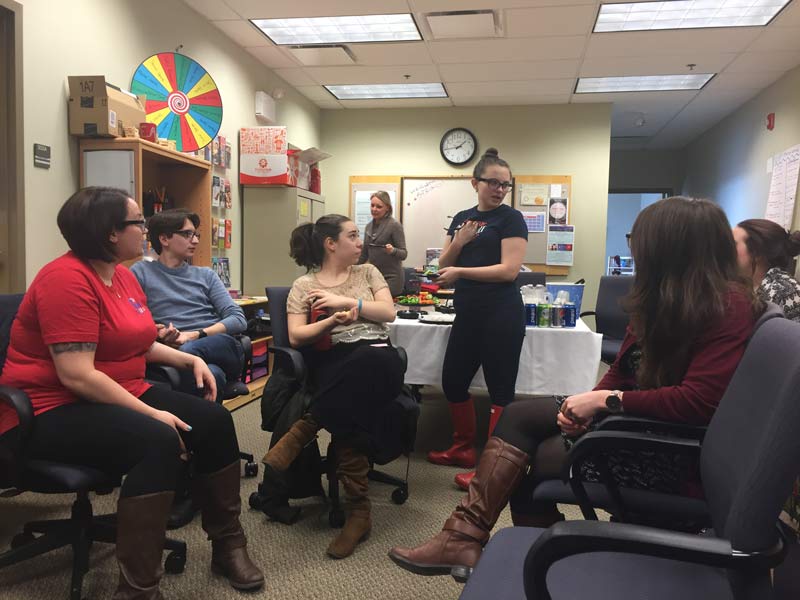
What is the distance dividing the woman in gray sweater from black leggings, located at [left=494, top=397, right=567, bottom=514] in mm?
2948

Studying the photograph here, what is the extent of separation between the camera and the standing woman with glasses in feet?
8.42

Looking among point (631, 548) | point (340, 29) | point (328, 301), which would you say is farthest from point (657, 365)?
point (340, 29)

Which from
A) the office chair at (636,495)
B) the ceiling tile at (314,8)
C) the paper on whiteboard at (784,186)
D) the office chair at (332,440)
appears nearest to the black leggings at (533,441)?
the office chair at (636,495)

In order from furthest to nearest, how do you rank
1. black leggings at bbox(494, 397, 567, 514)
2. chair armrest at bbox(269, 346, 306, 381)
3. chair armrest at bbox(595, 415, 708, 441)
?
chair armrest at bbox(269, 346, 306, 381) < black leggings at bbox(494, 397, 567, 514) < chair armrest at bbox(595, 415, 708, 441)

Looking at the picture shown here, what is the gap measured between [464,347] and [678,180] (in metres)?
7.24

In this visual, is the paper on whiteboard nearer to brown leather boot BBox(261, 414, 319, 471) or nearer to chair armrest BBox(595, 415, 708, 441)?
chair armrest BBox(595, 415, 708, 441)

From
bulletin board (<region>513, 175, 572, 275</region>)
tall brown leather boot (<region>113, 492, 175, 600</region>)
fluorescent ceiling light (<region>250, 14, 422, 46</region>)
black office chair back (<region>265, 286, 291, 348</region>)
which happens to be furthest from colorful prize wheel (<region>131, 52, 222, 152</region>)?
bulletin board (<region>513, 175, 572, 275</region>)

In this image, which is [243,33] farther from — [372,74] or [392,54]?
[372,74]

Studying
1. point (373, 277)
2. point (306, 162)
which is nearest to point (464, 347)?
point (373, 277)

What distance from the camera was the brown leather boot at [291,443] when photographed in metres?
2.05

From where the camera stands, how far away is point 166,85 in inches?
140

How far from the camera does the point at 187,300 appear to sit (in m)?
2.58

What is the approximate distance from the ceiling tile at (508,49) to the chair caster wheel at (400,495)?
344 cm

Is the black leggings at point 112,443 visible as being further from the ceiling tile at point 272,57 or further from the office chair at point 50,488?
the ceiling tile at point 272,57
